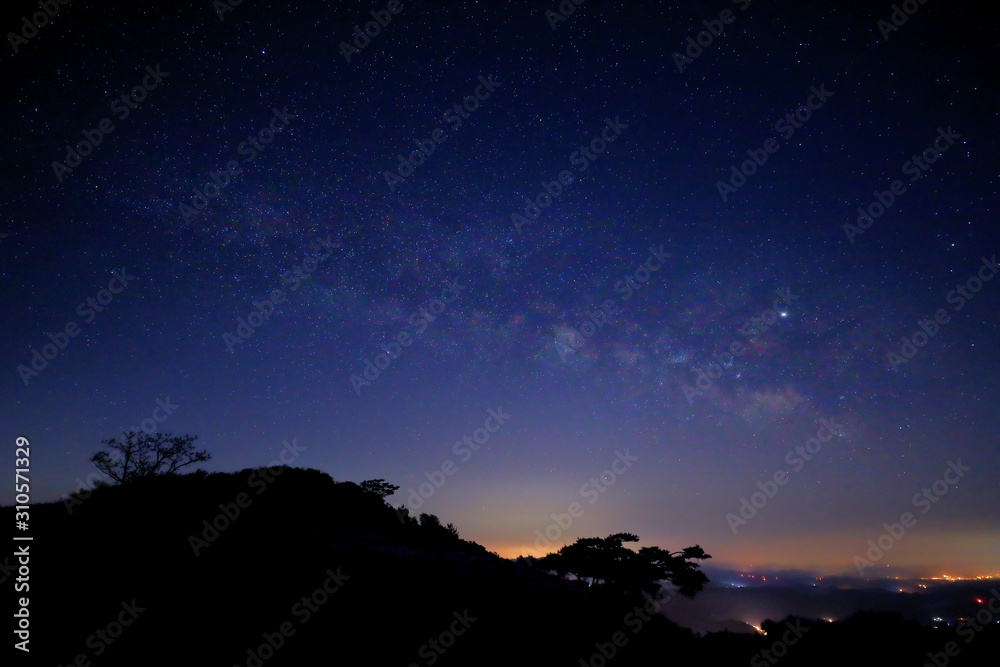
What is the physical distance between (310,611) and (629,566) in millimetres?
18845

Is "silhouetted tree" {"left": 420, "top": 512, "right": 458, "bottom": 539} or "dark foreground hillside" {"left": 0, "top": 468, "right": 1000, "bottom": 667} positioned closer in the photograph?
"dark foreground hillside" {"left": 0, "top": 468, "right": 1000, "bottom": 667}

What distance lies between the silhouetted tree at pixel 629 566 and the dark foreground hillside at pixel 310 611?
270 inches

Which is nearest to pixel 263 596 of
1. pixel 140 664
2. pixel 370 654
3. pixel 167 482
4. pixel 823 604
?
pixel 140 664

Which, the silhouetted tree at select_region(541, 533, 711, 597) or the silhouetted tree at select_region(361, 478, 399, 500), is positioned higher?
the silhouetted tree at select_region(361, 478, 399, 500)

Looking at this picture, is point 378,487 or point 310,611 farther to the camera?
point 378,487

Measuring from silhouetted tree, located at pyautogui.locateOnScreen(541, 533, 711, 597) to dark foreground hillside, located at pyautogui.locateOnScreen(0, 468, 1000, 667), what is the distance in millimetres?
6869

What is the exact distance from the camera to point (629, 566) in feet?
77.0

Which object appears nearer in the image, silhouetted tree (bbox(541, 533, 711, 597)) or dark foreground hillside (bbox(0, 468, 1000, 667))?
dark foreground hillside (bbox(0, 468, 1000, 667))

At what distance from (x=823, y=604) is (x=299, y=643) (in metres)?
274

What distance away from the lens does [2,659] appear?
7910mm

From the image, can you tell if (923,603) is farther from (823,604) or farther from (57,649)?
(57,649)

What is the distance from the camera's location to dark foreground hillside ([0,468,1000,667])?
9.25 metres

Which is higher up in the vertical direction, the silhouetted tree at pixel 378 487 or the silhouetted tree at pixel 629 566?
the silhouetted tree at pixel 378 487

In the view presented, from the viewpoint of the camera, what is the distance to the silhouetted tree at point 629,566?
75.7ft
